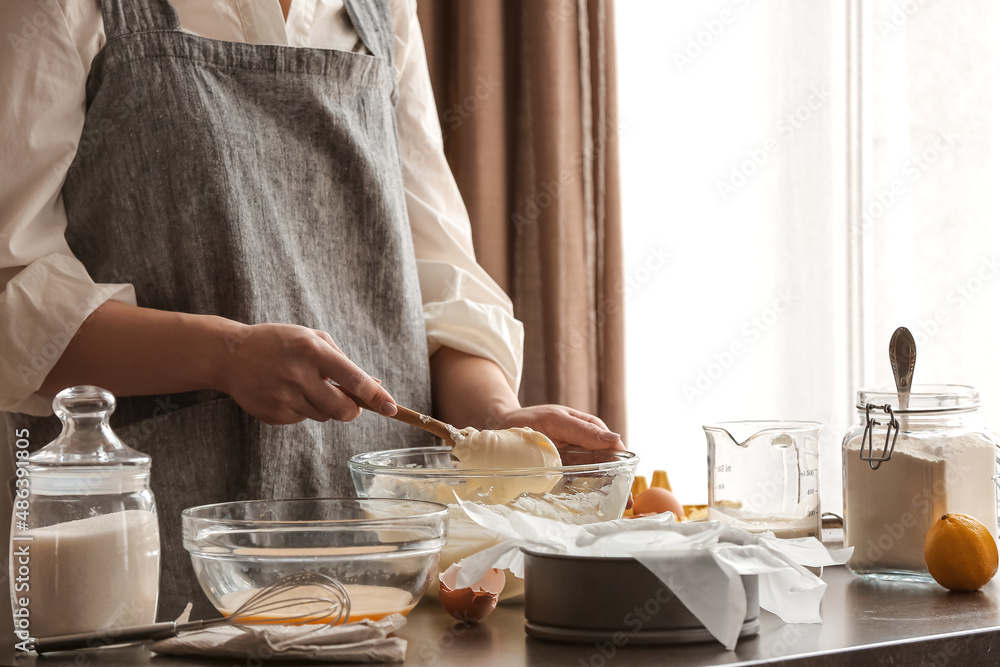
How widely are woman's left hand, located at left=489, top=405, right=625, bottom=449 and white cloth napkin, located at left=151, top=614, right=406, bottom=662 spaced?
37 cm

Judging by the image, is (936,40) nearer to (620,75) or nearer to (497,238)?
(620,75)

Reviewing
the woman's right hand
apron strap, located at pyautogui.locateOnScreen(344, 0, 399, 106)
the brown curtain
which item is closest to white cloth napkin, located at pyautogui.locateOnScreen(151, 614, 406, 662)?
the woman's right hand

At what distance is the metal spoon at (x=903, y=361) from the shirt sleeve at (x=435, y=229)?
56 cm

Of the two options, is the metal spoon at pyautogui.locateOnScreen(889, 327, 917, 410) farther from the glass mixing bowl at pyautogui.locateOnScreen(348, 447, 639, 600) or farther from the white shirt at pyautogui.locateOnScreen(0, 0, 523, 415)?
the white shirt at pyautogui.locateOnScreen(0, 0, 523, 415)

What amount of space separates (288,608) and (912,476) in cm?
54

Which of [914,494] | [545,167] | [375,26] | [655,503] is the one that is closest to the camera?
[914,494]

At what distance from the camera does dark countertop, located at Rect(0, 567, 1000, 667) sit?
60 centimetres

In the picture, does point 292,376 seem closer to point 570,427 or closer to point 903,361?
point 570,427

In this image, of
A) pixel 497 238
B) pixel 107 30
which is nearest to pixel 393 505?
pixel 107 30

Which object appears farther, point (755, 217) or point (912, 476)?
point (755, 217)

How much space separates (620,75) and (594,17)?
10.9 inches

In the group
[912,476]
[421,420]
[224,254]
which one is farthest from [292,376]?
[912,476]

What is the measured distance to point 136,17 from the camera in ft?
3.54

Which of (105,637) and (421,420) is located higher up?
(421,420)
